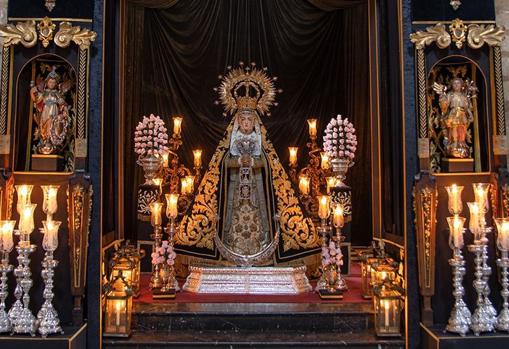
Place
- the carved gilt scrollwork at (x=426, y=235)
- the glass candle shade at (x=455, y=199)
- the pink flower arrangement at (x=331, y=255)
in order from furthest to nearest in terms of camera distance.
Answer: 1. the pink flower arrangement at (x=331, y=255)
2. the carved gilt scrollwork at (x=426, y=235)
3. the glass candle shade at (x=455, y=199)

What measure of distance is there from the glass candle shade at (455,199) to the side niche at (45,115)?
348 cm

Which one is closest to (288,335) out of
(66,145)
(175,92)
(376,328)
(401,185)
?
(376,328)

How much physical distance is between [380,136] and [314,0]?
3007 mm

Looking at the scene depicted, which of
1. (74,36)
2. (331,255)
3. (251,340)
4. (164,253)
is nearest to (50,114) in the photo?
(74,36)

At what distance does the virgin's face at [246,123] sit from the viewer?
6531mm

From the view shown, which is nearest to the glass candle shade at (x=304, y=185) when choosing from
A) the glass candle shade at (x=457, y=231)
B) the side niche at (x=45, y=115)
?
the glass candle shade at (x=457, y=231)

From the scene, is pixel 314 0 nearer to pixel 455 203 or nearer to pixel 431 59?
pixel 431 59

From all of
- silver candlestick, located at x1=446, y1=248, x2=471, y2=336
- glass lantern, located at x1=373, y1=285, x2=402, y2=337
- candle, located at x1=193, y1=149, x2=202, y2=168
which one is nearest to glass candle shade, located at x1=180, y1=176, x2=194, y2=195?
candle, located at x1=193, y1=149, x2=202, y2=168

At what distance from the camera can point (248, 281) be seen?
19.3 ft

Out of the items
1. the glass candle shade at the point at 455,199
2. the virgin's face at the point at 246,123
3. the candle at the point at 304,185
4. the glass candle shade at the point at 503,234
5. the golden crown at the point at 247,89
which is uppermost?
the golden crown at the point at 247,89

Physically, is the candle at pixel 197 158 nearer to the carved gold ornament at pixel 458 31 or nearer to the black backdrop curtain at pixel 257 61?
the black backdrop curtain at pixel 257 61

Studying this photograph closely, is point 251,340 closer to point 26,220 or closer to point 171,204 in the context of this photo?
point 171,204

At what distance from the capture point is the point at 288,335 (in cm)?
502

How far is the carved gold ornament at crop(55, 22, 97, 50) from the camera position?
191 inches
